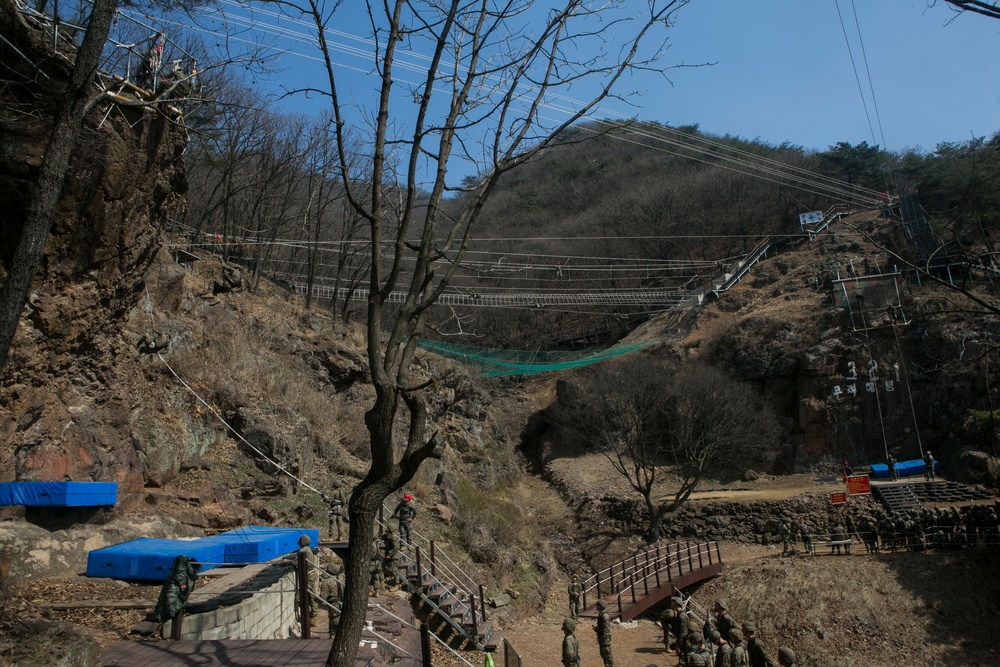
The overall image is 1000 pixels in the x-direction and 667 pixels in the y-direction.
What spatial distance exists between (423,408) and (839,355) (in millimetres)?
32591

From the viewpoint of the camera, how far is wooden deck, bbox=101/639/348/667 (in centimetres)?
634

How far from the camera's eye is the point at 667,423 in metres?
32.4

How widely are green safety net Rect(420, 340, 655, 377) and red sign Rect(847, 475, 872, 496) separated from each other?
1417cm

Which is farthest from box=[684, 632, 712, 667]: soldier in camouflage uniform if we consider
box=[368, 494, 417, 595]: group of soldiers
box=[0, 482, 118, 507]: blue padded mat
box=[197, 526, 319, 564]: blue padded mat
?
box=[0, 482, 118, 507]: blue padded mat

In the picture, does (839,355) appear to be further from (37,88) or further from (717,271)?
(37,88)

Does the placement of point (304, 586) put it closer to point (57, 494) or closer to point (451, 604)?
point (57, 494)

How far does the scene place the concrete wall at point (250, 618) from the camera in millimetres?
7355

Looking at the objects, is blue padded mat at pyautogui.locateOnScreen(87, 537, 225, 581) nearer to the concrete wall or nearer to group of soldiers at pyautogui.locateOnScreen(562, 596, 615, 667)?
the concrete wall

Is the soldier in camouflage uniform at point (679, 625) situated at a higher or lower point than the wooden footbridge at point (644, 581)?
lower

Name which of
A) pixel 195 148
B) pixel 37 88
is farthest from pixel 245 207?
pixel 37 88

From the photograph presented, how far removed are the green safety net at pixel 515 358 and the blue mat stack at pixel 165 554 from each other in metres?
24.1

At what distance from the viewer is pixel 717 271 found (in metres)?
49.3

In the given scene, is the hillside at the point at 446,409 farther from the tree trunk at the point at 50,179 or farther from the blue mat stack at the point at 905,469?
the tree trunk at the point at 50,179

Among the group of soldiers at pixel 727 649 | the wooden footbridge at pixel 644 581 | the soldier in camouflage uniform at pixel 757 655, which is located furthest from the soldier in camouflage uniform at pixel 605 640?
the wooden footbridge at pixel 644 581
